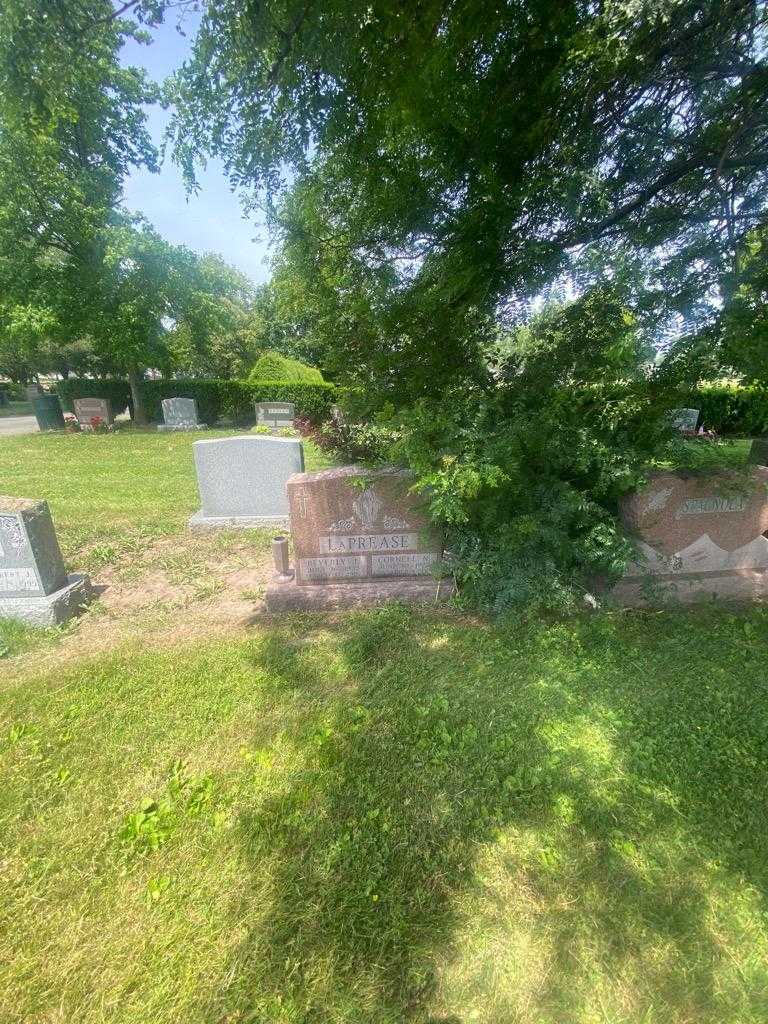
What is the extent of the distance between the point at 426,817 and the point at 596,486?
2.56 metres

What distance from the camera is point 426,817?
203 centimetres

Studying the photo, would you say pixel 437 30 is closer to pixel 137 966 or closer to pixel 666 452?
pixel 666 452

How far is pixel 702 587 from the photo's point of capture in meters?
3.86

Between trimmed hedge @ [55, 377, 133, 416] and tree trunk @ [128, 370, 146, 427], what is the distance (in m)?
1.84

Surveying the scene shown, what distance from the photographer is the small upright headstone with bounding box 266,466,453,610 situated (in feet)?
12.5

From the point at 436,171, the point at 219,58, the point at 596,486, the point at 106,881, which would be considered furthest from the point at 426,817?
the point at 219,58

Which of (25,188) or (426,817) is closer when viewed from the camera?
(426,817)

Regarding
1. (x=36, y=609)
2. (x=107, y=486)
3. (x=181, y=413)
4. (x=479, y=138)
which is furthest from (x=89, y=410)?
(x=479, y=138)

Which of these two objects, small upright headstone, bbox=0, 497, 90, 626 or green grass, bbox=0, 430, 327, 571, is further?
green grass, bbox=0, 430, 327, 571

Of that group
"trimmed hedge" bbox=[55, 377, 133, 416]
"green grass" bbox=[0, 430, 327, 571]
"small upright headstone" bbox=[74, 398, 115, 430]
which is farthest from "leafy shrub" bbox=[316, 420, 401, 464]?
"trimmed hedge" bbox=[55, 377, 133, 416]

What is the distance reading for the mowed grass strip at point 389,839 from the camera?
4.91 ft

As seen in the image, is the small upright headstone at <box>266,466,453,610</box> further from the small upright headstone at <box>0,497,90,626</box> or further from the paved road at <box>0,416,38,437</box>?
the paved road at <box>0,416,38,437</box>

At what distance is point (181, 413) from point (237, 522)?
1188cm

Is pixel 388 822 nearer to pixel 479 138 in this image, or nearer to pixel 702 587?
pixel 702 587
